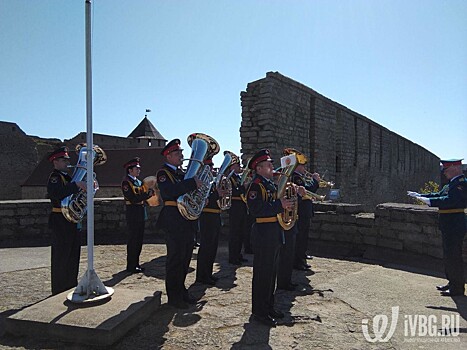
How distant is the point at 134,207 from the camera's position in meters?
6.76

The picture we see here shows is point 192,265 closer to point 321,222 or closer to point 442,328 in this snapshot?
point 321,222

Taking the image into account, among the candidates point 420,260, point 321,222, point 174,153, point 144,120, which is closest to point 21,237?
point 174,153

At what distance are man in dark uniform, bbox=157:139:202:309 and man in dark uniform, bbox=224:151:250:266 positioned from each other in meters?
2.30

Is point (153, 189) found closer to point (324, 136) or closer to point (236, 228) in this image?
point (236, 228)

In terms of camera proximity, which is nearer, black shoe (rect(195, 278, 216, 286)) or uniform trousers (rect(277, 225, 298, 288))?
uniform trousers (rect(277, 225, 298, 288))

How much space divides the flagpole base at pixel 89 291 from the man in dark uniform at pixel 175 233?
2.41ft

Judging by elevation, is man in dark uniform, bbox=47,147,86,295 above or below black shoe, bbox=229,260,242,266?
above

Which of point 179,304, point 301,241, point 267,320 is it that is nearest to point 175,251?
point 179,304

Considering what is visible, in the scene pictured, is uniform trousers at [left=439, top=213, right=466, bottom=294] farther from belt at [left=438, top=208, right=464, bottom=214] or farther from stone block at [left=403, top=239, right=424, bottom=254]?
stone block at [left=403, top=239, right=424, bottom=254]

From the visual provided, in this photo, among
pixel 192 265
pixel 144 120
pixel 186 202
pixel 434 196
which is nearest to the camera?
pixel 186 202

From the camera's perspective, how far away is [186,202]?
465 centimetres

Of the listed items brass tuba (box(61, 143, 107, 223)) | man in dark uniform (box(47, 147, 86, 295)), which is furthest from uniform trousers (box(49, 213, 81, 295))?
brass tuba (box(61, 143, 107, 223))

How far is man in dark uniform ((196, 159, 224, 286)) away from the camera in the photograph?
580cm

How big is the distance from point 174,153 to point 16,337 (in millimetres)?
2527
